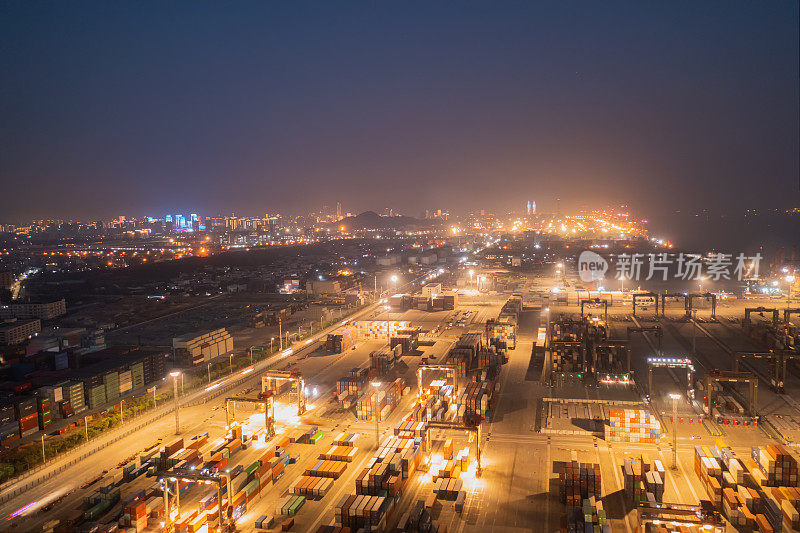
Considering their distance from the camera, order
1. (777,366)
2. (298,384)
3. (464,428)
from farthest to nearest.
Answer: (777,366) < (298,384) < (464,428)

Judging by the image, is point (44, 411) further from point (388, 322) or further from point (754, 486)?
point (754, 486)

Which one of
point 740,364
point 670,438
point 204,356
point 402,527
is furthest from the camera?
point 204,356

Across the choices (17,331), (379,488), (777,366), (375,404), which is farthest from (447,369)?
(17,331)

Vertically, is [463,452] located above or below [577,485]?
below

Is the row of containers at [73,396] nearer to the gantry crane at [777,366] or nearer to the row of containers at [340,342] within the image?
the row of containers at [340,342]

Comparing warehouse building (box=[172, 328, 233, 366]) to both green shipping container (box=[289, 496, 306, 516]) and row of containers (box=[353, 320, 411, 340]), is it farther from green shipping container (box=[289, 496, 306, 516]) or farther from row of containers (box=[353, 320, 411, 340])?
green shipping container (box=[289, 496, 306, 516])

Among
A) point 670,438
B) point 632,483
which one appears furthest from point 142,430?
point 670,438

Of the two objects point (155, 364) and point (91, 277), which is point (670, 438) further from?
point (91, 277)
